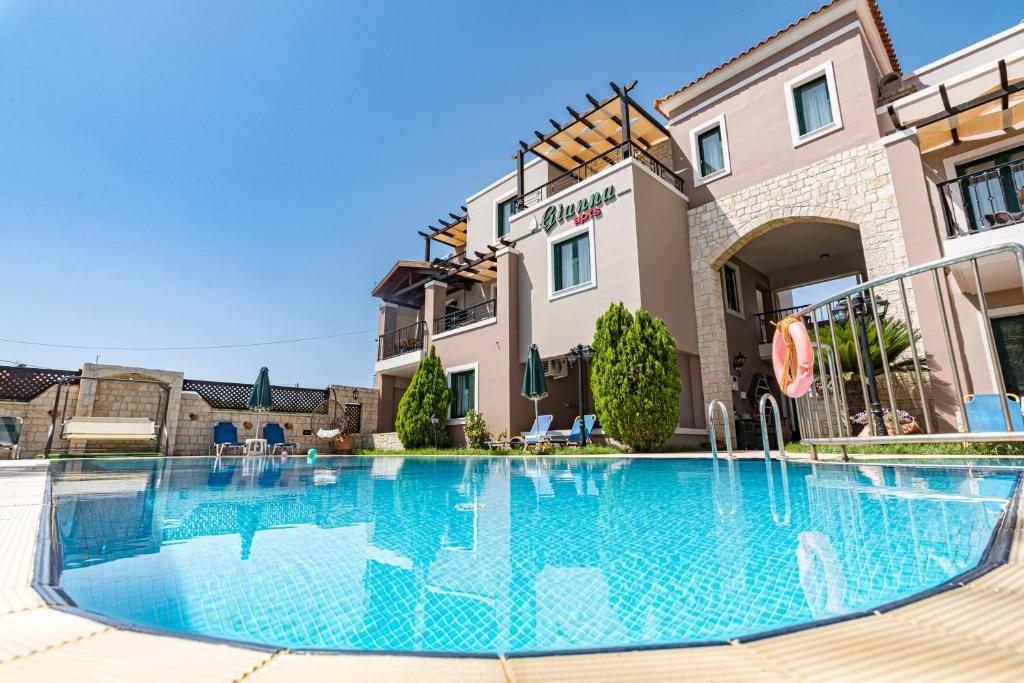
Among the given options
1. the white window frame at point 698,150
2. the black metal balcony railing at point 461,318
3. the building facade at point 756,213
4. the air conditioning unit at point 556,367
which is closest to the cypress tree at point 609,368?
the building facade at point 756,213

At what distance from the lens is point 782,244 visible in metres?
13.4

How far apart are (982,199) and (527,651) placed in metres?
11.7

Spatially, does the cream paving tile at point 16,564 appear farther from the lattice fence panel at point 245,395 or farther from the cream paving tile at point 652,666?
the lattice fence panel at point 245,395

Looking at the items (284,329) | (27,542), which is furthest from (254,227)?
(27,542)

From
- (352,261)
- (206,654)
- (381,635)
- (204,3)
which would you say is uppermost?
(352,261)

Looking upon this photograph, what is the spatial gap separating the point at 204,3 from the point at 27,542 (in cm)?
1286

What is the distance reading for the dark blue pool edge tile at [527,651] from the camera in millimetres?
1010

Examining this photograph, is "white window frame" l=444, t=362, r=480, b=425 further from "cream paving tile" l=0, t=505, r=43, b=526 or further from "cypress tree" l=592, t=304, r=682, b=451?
"cream paving tile" l=0, t=505, r=43, b=526

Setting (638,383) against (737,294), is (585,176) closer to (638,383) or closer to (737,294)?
(737,294)

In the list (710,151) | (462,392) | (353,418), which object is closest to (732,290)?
(710,151)

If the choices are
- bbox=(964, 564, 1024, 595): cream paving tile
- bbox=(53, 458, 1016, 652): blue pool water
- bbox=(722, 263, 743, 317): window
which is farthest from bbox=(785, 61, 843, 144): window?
bbox=(964, 564, 1024, 595): cream paving tile

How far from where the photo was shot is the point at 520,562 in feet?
6.48

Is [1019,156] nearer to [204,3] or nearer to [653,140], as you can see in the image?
[653,140]

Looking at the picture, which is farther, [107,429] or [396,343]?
[396,343]
